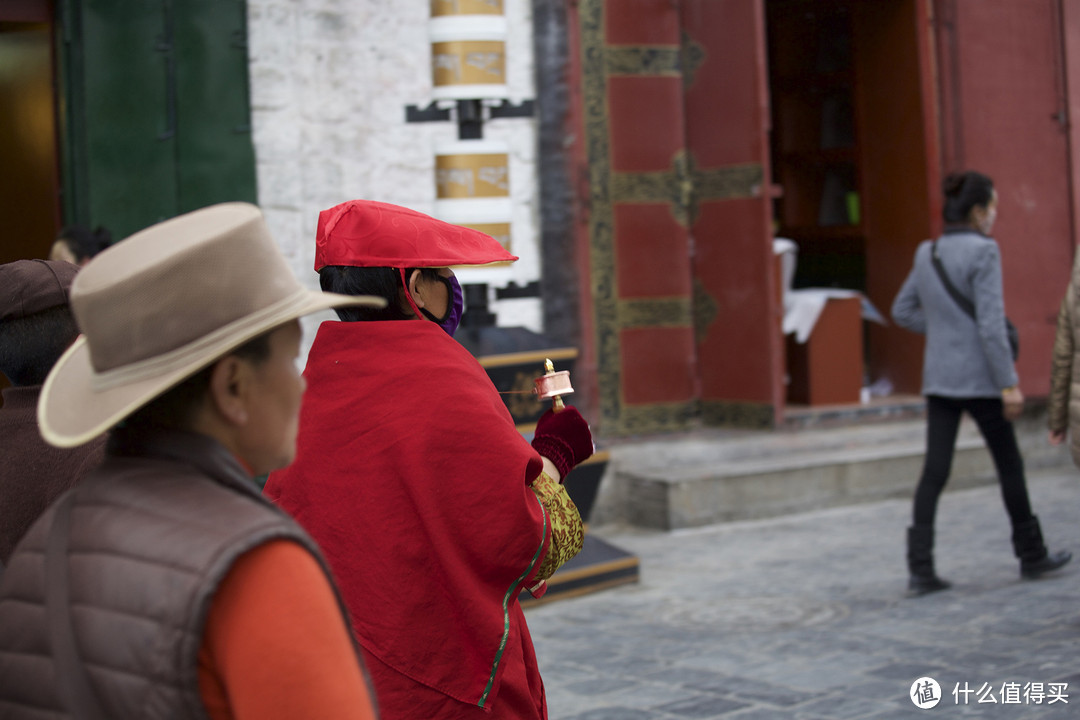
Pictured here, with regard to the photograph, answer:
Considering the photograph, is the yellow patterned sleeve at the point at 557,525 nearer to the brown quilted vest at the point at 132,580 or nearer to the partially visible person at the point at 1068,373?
the brown quilted vest at the point at 132,580

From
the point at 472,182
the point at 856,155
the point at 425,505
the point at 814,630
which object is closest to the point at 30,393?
the point at 425,505

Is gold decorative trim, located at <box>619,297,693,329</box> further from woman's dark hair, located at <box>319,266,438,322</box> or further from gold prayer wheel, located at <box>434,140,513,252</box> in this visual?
woman's dark hair, located at <box>319,266,438,322</box>

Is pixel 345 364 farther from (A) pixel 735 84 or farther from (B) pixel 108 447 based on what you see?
(A) pixel 735 84

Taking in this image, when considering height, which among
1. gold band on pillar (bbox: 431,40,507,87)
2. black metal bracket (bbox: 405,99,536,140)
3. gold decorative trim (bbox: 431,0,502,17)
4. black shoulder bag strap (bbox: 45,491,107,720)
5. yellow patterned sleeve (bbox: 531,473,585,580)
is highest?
gold decorative trim (bbox: 431,0,502,17)

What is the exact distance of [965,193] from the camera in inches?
197

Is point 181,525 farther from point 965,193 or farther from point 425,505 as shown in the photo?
point 965,193

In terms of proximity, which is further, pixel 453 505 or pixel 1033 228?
pixel 1033 228

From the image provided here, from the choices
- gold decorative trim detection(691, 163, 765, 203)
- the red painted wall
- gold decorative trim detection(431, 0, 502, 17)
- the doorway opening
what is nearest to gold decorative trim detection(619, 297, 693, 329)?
gold decorative trim detection(691, 163, 765, 203)

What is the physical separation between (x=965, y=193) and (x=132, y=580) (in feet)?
15.1

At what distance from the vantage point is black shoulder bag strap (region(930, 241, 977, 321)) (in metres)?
5.00

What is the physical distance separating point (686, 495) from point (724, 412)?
97cm

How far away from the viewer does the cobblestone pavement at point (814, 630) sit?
381 centimetres

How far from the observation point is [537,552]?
1.98 m

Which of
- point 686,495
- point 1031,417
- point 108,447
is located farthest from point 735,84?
point 108,447
